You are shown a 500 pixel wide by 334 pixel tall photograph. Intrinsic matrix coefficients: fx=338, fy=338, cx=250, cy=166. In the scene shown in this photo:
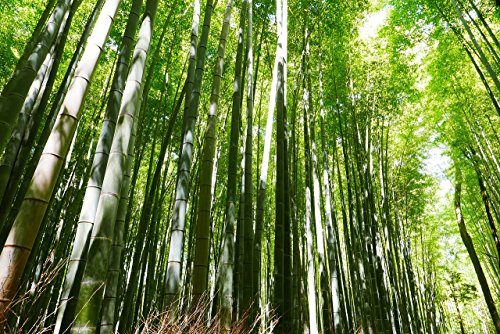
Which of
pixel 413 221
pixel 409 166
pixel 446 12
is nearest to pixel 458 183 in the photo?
pixel 409 166

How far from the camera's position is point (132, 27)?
195cm

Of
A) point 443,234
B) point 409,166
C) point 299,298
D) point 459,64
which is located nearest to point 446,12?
point 459,64

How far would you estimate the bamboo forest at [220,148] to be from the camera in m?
1.74

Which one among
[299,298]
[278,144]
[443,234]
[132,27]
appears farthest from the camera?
[443,234]

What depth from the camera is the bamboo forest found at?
1736 mm

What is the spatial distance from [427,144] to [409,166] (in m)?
0.90

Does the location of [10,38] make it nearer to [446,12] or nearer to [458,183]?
[446,12]

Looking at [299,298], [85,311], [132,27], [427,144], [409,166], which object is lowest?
[85,311]

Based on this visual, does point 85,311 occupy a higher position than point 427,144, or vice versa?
point 427,144

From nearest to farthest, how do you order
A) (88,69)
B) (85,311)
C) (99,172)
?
(85,311), (88,69), (99,172)

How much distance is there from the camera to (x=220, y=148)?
674 centimetres

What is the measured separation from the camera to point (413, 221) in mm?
9414

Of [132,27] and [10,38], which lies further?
[10,38]

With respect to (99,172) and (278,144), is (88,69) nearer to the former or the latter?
(99,172)
